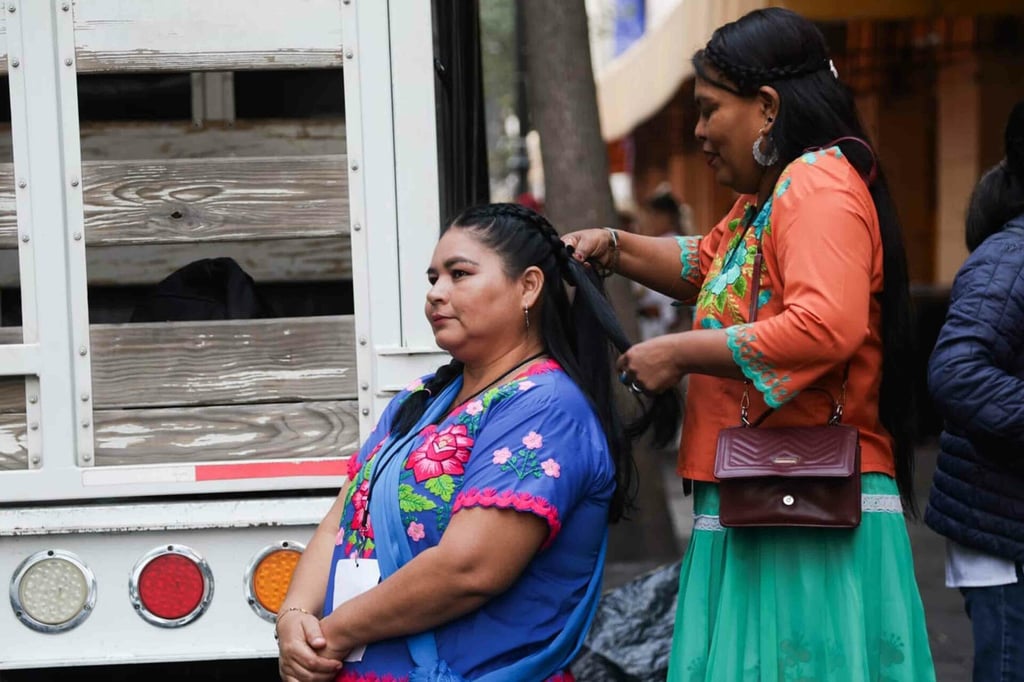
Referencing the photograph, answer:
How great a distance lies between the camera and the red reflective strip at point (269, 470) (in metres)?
3.19

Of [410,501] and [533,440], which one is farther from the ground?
[533,440]

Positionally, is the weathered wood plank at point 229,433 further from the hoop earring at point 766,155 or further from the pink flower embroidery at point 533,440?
the hoop earring at point 766,155

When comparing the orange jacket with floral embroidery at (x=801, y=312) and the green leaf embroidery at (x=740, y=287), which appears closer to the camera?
the orange jacket with floral embroidery at (x=801, y=312)

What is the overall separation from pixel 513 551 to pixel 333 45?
1372mm

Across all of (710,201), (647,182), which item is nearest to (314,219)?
(710,201)

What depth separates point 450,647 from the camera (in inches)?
99.1

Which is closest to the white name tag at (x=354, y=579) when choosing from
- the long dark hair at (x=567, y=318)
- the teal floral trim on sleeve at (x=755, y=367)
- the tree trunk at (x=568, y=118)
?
the long dark hair at (x=567, y=318)

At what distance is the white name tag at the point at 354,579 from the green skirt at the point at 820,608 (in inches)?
26.1

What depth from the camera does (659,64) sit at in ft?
36.9

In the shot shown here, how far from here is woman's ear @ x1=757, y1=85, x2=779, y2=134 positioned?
106 inches

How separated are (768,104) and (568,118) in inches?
160

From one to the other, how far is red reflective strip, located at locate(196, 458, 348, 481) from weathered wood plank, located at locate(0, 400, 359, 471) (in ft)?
0.08

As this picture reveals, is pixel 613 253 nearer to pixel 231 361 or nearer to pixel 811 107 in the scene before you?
pixel 811 107

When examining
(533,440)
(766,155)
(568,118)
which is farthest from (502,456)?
(568,118)
